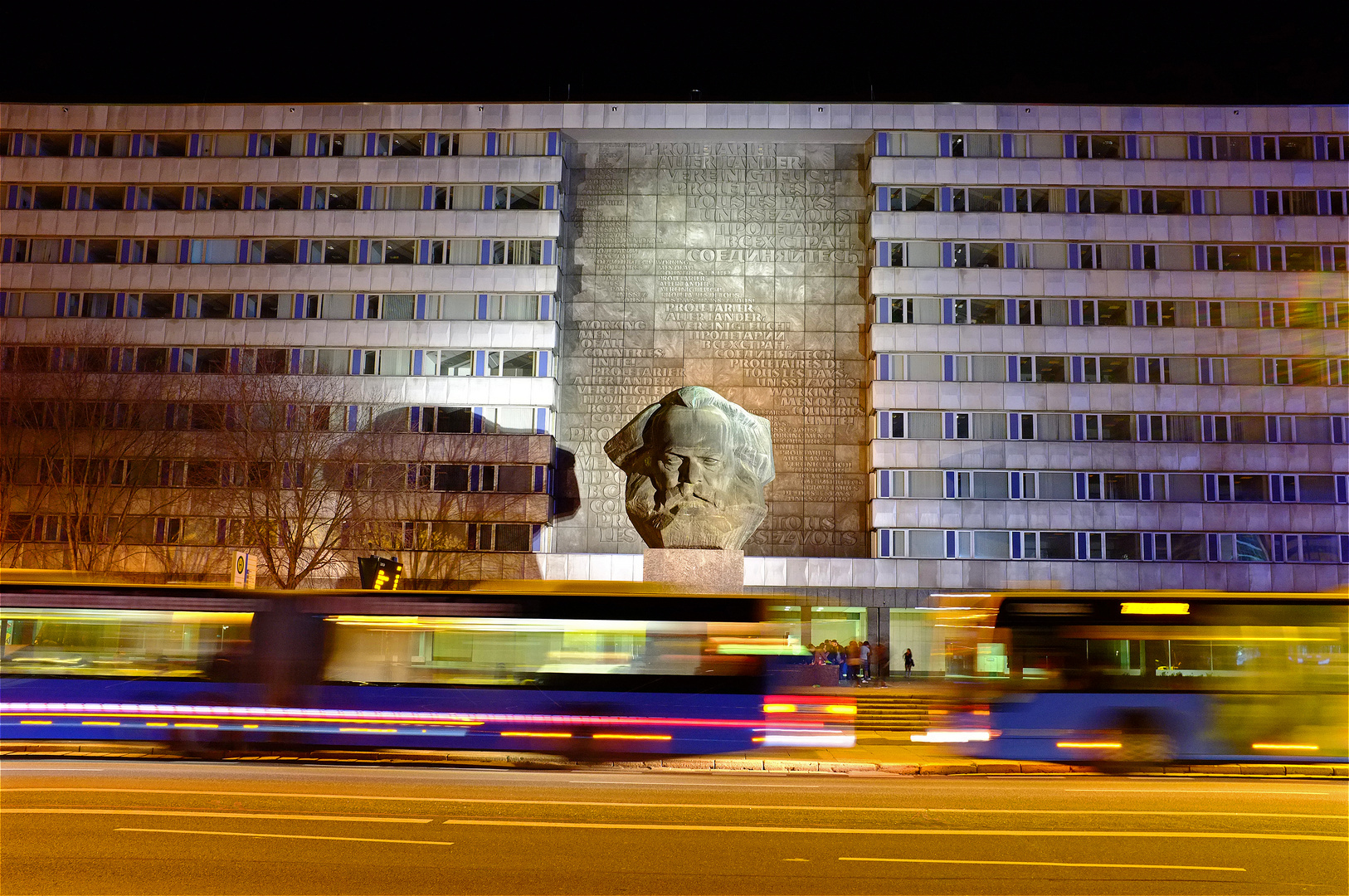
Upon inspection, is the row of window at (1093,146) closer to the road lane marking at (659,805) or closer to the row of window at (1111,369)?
the row of window at (1111,369)

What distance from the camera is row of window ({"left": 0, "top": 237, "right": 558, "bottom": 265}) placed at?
52.8 m

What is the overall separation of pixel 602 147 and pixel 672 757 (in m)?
43.2

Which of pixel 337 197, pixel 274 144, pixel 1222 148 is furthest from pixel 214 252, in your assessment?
pixel 1222 148

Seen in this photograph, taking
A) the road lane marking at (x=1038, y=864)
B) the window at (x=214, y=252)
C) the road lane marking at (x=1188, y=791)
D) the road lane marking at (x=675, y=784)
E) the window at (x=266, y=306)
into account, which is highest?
the window at (x=214, y=252)

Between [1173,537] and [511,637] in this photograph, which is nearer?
[511,637]

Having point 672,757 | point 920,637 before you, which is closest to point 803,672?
point 672,757

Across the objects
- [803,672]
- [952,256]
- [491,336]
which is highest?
[952,256]

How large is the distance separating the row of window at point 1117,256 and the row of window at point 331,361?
19207 millimetres

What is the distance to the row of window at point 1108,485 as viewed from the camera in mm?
49812

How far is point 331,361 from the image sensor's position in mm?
52125

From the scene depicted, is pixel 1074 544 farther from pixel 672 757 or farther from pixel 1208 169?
pixel 672 757

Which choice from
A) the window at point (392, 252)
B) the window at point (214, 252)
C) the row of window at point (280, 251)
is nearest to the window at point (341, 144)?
the row of window at point (280, 251)

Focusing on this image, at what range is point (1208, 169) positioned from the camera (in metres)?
51.4

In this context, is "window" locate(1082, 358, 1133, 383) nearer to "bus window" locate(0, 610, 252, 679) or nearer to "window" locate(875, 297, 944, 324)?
"window" locate(875, 297, 944, 324)
